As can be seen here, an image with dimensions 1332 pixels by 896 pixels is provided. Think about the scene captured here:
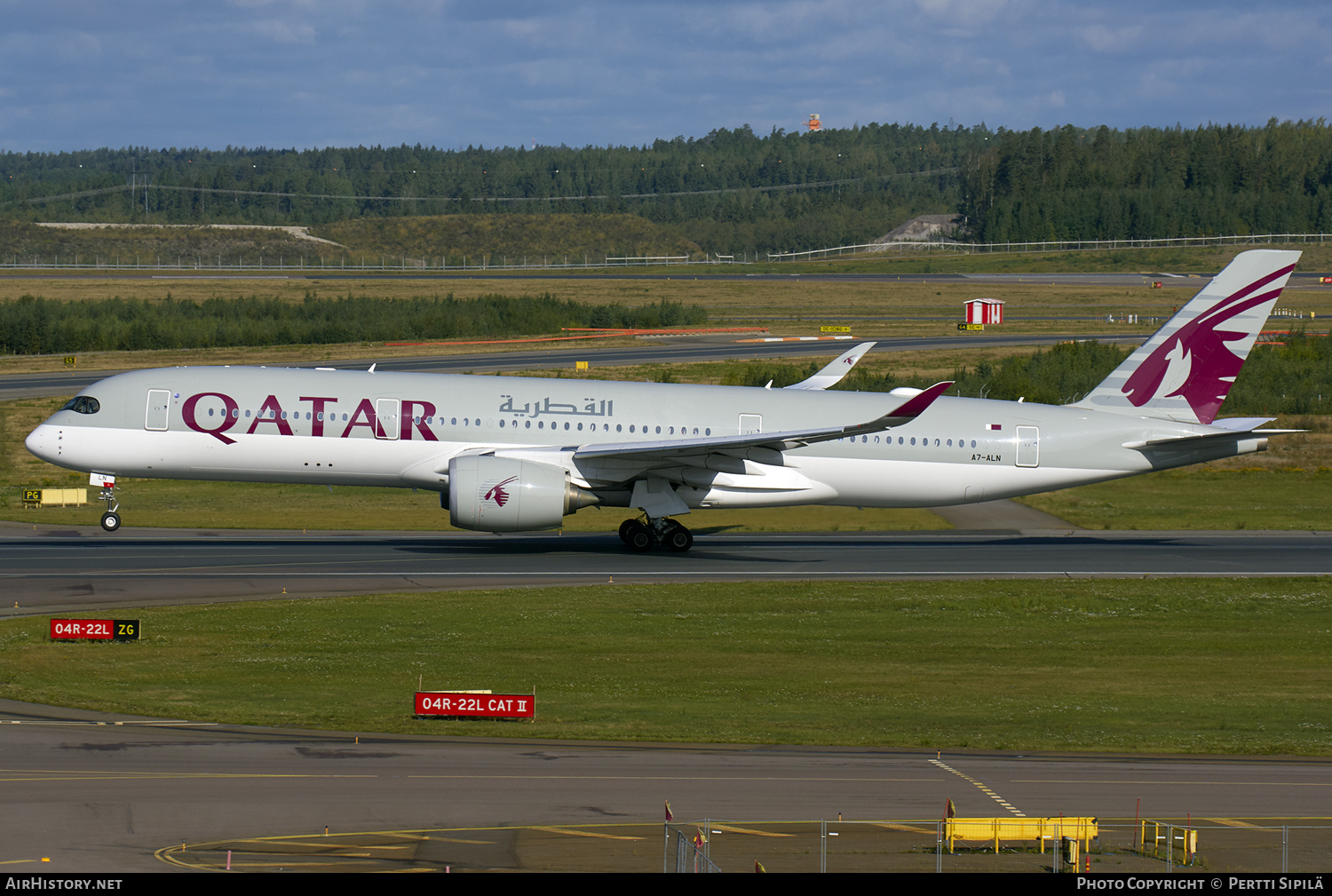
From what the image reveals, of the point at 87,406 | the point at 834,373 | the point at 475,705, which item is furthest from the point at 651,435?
A: the point at 475,705

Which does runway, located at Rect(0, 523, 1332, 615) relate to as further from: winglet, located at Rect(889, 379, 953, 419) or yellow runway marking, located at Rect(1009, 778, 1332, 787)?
yellow runway marking, located at Rect(1009, 778, 1332, 787)

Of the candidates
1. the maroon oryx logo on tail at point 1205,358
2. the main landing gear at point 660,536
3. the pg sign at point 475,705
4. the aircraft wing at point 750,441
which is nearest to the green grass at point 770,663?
the pg sign at point 475,705

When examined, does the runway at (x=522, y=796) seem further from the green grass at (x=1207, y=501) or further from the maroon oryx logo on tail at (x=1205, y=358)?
the green grass at (x=1207, y=501)

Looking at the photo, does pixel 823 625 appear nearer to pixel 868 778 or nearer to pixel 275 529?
pixel 868 778

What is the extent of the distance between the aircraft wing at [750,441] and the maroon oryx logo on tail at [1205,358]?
9155 millimetres

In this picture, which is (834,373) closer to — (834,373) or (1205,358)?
(834,373)

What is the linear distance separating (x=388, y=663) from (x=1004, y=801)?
12824mm

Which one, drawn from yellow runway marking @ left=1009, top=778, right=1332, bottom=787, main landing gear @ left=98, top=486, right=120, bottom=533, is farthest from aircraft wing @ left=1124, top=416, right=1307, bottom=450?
main landing gear @ left=98, top=486, right=120, bottom=533

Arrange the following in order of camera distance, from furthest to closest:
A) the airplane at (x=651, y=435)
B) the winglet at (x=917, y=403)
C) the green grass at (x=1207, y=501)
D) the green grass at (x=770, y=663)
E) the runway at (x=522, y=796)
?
the green grass at (x=1207, y=501) → the airplane at (x=651, y=435) → the winglet at (x=917, y=403) → the green grass at (x=770, y=663) → the runway at (x=522, y=796)

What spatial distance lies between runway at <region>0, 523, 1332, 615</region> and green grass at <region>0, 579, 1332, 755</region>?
1946 millimetres

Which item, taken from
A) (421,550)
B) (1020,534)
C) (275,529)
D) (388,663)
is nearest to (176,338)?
(275,529)

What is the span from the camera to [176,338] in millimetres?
93188

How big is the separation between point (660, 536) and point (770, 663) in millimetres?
13803

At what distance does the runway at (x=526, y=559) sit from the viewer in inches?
1321
